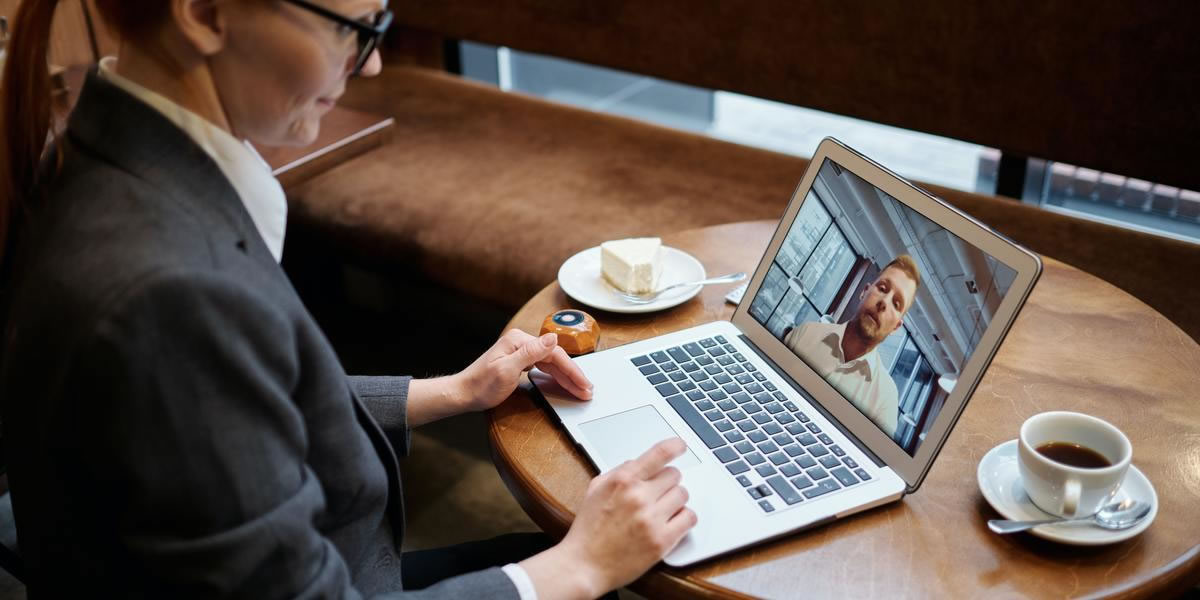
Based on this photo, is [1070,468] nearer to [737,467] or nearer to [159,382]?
[737,467]

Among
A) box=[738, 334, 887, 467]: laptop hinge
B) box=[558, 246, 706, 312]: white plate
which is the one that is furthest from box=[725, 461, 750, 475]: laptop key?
box=[558, 246, 706, 312]: white plate

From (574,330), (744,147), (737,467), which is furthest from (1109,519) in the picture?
(744,147)

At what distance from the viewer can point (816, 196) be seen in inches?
45.0

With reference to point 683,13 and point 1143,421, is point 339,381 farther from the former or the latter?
point 683,13

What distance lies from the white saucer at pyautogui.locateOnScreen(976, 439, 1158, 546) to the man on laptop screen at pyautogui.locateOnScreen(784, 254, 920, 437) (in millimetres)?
118

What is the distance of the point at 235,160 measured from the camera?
0.80 meters

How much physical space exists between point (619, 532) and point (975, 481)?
39cm

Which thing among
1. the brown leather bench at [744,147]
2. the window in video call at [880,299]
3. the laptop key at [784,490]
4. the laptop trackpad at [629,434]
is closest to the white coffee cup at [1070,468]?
the window in video call at [880,299]

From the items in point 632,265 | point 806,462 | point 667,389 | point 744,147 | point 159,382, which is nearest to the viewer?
point 159,382

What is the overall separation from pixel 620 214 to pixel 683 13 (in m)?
0.63

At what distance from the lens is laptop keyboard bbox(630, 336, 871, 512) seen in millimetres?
979

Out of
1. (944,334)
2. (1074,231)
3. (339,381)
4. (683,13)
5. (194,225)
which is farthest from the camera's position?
(683,13)

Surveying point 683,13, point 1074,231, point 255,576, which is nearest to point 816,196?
point 255,576

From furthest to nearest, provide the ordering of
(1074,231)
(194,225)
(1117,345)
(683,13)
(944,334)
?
(683,13) → (1074,231) → (1117,345) → (944,334) → (194,225)
